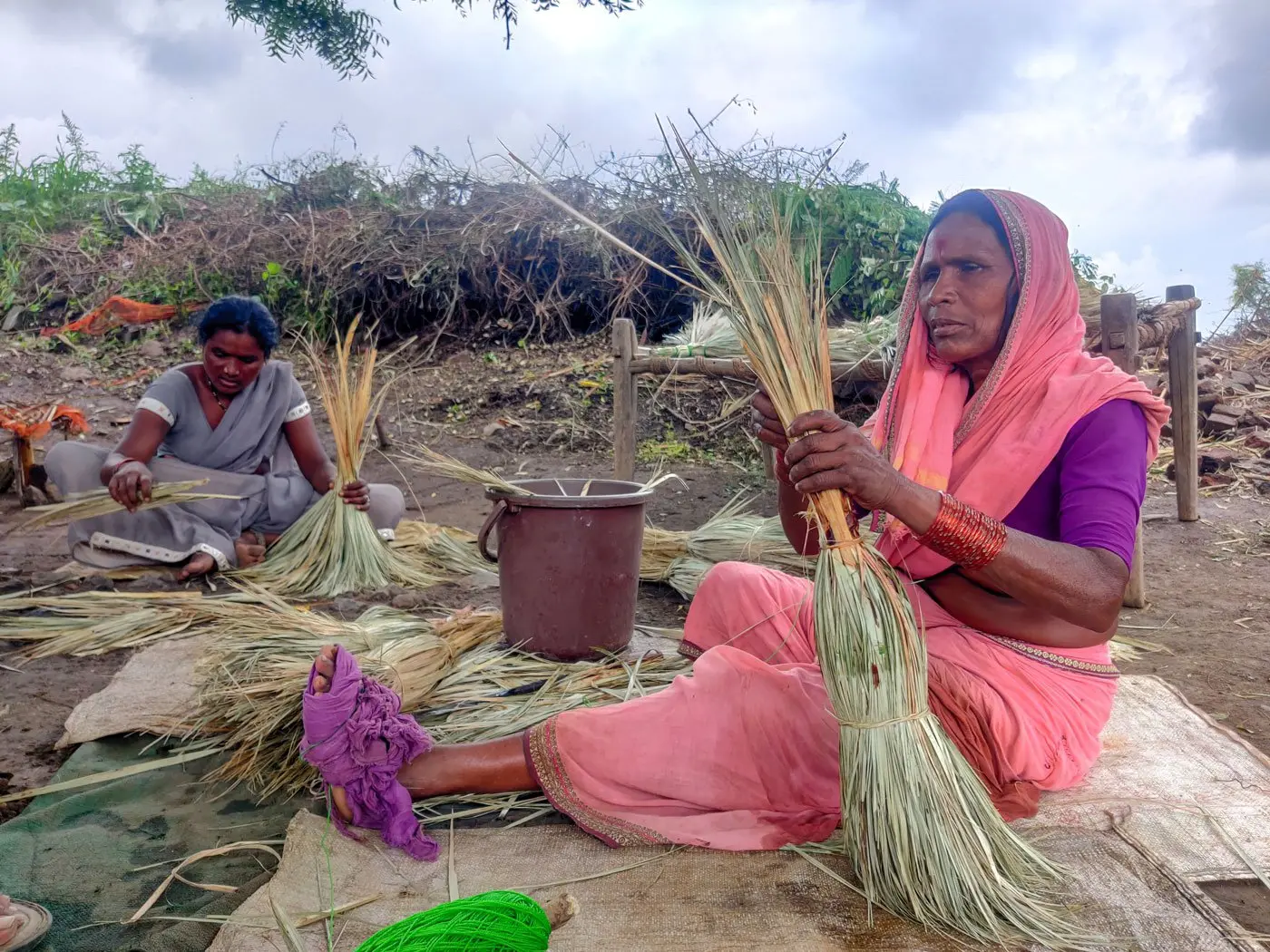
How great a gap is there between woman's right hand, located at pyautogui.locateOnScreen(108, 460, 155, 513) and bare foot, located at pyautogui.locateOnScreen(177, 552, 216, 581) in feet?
1.05

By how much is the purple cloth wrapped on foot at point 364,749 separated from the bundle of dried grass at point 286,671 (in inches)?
12.7

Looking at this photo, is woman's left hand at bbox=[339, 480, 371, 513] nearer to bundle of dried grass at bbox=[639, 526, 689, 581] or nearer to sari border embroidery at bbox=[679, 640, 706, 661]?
bundle of dried grass at bbox=[639, 526, 689, 581]

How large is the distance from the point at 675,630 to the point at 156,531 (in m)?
2.21

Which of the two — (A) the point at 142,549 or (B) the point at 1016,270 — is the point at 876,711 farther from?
(A) the point at 142,549

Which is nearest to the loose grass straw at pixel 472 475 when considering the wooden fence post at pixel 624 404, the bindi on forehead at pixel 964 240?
the bindi on forehead at pixel 964 240

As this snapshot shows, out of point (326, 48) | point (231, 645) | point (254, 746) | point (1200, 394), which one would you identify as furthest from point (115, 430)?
point (1200, 394)

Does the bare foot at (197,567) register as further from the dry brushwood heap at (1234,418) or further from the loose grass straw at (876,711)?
the dry brushwood heap at (1234,418)

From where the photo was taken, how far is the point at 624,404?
487cm

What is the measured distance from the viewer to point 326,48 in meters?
3.52

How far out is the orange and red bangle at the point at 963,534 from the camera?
1.50 meters

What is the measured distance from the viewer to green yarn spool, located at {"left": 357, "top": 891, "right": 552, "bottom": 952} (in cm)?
132

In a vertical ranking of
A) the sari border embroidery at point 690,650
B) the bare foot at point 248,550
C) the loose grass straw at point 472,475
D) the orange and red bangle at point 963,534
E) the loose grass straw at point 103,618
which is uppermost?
the orange and red bangle at point 963,534

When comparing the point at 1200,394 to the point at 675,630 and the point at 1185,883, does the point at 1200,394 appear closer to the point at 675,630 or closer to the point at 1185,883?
the point at 675,630

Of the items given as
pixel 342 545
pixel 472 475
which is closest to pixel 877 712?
pixel 472 475
